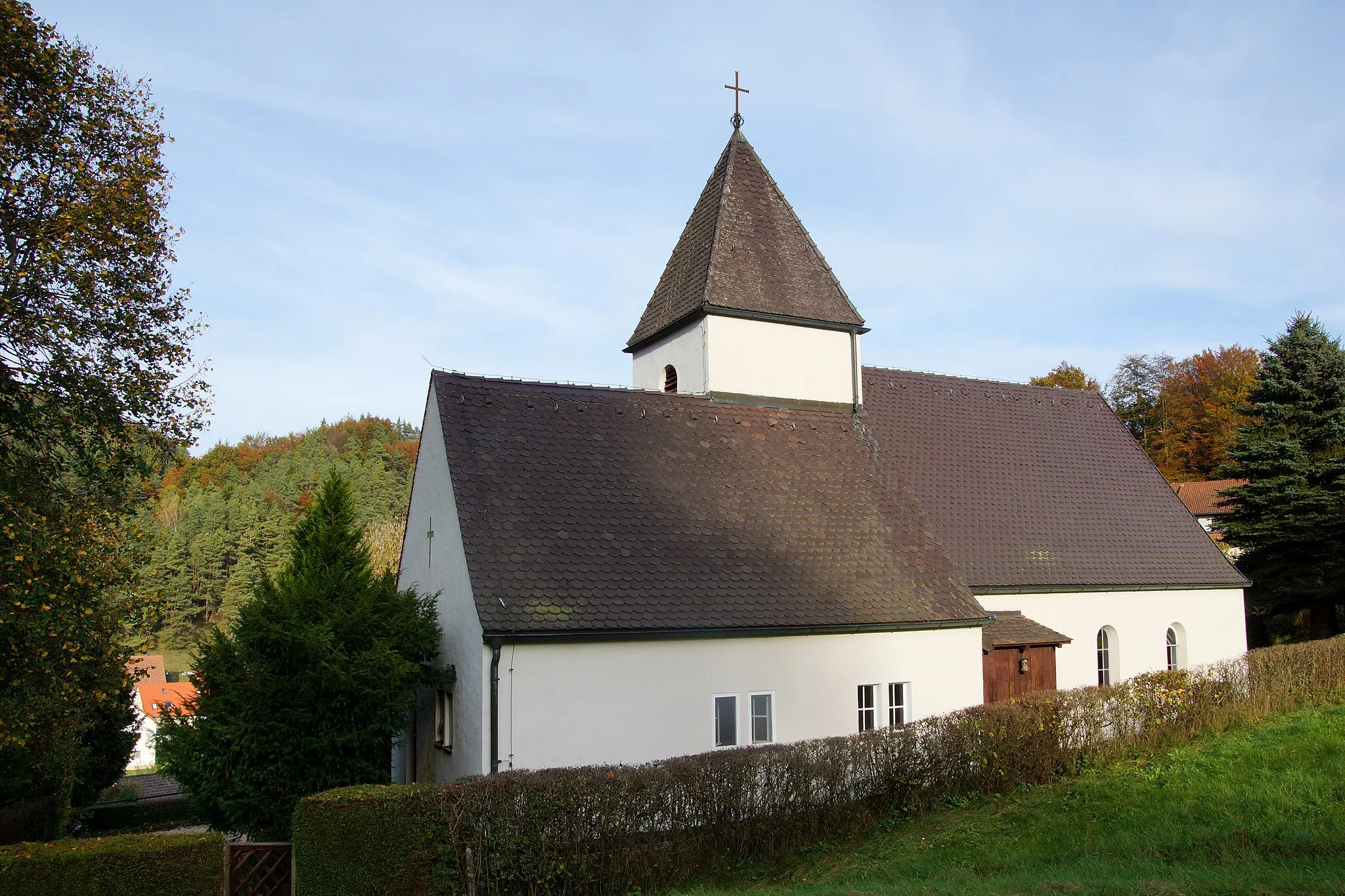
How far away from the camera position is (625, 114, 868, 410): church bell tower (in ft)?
64.8

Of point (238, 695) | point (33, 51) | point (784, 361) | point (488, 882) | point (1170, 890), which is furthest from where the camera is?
point (784, 361)

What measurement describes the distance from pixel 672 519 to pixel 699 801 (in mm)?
5985

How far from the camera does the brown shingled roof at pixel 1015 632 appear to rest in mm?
17984

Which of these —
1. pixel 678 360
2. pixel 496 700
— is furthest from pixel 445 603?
pixel 678 360

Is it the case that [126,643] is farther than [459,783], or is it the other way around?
[126,643]

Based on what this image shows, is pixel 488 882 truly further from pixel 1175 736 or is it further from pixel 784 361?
pixel 784 361

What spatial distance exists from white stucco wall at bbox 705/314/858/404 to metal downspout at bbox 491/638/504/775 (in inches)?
321

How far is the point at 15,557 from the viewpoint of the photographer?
34.1 ft

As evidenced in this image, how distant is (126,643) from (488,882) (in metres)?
8.13

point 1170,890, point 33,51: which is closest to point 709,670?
point 1170,890

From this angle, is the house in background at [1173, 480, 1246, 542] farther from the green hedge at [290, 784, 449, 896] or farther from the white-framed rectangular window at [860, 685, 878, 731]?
the green hedge at [290, 784, 449, 896]

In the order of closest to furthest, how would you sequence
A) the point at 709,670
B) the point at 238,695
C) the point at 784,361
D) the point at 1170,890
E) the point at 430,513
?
the point at 1170,890 → the point at 238,695 → the point at 709,670 → the point at 430,513 → the point at 784,361

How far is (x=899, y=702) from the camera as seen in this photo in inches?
648

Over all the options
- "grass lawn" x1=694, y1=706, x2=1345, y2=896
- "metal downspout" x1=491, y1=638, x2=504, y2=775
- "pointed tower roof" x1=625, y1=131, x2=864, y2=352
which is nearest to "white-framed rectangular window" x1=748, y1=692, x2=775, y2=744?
"grass lawn" x1=694, y1=706, x2=1345, y2=896
